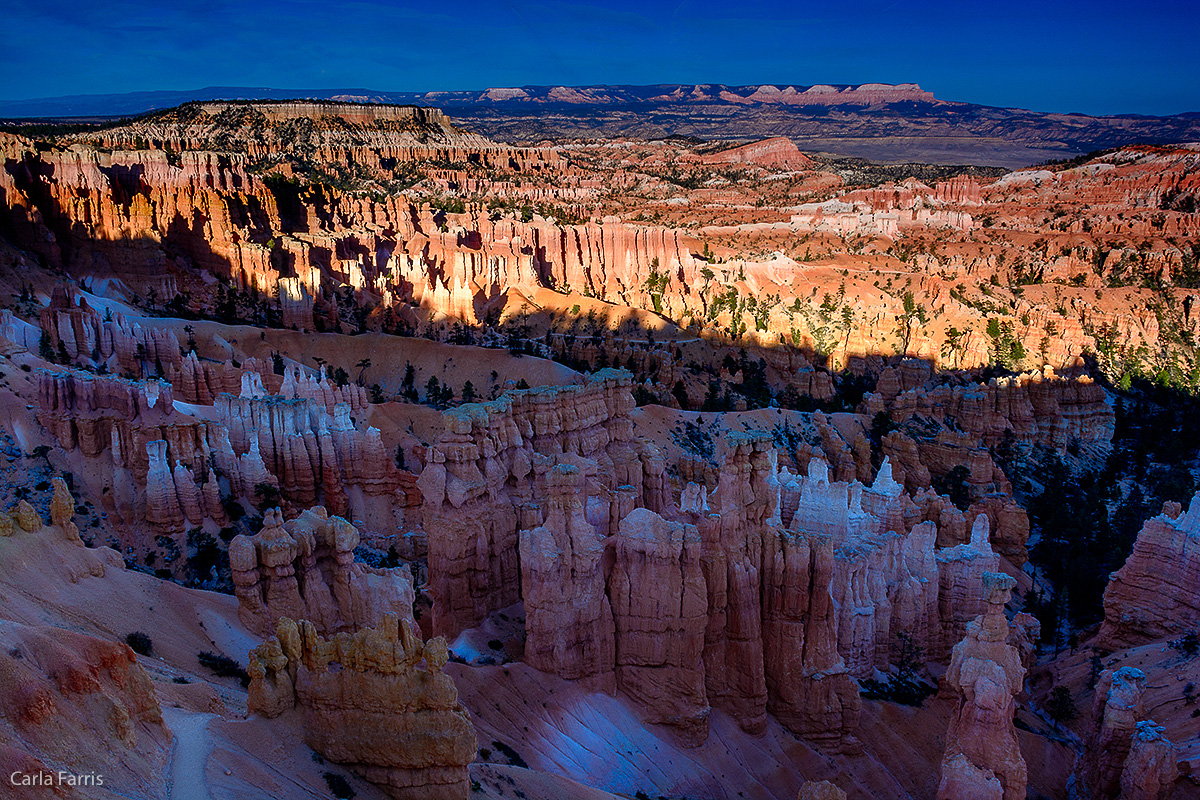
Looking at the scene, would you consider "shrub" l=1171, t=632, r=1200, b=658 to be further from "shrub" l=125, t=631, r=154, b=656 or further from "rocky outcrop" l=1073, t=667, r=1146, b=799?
"shrub" l=125, t=631, r=154, b=656

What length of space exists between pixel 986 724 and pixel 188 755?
1554 cm

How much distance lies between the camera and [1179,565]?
2831 cm

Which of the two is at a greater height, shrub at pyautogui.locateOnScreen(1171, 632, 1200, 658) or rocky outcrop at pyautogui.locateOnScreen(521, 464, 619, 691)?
rocky outcrop at pyautogui.locateOnScreen(521, 464, 619, 691)

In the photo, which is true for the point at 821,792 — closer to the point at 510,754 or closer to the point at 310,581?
the point at 510,754

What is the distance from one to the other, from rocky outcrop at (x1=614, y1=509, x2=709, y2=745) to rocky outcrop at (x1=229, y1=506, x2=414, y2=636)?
19.1 feet

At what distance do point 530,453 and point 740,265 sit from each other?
66491 millimetres

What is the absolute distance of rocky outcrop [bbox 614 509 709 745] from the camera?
2306 centimetres

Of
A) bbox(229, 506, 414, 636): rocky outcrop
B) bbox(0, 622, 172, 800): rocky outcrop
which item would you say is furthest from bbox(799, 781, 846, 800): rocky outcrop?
bbox(0, 622, 172, 800): rocky outcrop

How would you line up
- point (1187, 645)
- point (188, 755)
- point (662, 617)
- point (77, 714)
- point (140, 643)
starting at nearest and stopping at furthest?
point (77, 714) < point (188, 755) < point (140, 643) < point (662, 617) < point (1187, 645)

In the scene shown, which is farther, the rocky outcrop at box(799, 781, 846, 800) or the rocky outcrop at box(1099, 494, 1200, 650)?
the rocky outcrop at box(1099, 494, 1200, 650)

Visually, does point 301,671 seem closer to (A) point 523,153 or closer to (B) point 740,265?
(B) point 740,265

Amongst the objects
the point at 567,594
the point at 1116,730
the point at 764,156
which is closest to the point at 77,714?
the point at 567,594

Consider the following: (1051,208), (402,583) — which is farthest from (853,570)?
(1051,208)

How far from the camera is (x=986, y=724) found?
61.0ft
